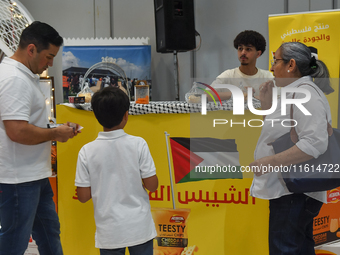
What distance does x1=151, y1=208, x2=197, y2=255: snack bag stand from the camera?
2.03 m

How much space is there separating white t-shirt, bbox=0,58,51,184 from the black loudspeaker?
1.96 m

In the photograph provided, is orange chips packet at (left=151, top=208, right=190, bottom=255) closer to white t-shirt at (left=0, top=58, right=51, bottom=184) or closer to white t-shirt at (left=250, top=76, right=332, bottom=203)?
white t-shirt at (left=250, top=76, right=332, bottom=203)

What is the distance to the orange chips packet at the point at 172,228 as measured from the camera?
203 centimetres

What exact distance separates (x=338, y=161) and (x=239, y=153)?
68 centimetres

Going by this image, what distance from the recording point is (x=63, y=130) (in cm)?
158

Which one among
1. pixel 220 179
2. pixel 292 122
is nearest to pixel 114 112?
pixel 292 122

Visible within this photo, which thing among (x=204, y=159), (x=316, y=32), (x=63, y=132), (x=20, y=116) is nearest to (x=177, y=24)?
(x=316, y=32)

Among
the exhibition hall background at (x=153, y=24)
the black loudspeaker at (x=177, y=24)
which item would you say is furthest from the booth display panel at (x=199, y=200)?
the exhibition hall background at (x=153, y=24)

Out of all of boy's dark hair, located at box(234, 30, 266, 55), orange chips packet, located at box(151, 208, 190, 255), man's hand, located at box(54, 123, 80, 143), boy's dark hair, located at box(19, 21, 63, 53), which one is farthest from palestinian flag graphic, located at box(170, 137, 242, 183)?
boy's dark hair, located at box(234, 30, 266, 55)

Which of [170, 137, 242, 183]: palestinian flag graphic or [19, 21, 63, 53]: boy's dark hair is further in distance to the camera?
[170, 137, 242, 183]: palestinian flag graphic

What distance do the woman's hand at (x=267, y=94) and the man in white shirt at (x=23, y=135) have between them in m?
0.98

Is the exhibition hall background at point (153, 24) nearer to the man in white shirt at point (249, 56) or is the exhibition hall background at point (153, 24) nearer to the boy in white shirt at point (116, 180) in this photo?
the man in white shirt at point (249, 56)

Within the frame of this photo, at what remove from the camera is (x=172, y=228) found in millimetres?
2031

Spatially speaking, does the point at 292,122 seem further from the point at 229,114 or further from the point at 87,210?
the point at 87,210
